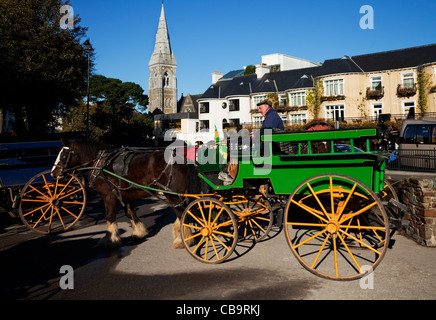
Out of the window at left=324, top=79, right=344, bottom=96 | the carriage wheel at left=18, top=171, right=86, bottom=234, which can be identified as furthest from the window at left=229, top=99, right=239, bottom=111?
the carriage wheel at left=18, top=171, right=86, bottom=234

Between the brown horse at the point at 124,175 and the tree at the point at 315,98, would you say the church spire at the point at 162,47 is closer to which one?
the tree at the point at 315,98

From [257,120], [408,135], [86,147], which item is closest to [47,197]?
[86,147]

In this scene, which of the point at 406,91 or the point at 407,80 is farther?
the point at 407,80

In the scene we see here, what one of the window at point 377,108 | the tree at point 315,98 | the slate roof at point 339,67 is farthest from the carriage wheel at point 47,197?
the window at point 377,108

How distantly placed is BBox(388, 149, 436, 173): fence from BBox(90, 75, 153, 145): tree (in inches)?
1544

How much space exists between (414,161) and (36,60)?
25024mm

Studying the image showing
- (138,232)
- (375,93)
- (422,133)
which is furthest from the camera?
(375,93)

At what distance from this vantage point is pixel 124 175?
7.61 metres

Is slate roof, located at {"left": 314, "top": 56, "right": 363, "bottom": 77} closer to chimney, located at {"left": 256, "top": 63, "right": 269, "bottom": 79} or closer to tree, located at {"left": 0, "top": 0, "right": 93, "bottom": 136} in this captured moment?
chimney, located at {"left": 256, "top": 63, "right": 269, "bottom": 79}

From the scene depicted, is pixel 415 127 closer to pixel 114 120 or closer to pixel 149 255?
pixel 149 255

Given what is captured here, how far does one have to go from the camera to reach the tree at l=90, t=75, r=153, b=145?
57.1 meters

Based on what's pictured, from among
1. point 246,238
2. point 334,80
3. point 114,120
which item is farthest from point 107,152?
point 114,120

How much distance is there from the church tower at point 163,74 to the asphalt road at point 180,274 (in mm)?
99017

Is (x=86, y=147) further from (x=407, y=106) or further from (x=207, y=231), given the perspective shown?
(x=407, y=106)
